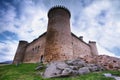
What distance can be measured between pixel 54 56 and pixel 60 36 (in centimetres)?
456

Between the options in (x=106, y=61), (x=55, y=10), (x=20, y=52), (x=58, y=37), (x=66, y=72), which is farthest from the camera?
(x=20, y=52)

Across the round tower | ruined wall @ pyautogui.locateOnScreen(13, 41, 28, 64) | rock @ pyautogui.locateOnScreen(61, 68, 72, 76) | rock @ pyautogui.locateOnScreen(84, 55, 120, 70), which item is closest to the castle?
the round tower

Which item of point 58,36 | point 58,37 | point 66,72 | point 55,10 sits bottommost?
point 66,72

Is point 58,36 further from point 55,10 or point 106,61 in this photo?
point 106,61

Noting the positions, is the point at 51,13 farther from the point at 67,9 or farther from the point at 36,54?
the point at 36,54

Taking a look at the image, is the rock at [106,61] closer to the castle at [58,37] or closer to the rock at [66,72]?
the rock at [66,72]

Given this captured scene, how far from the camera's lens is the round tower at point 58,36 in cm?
2247

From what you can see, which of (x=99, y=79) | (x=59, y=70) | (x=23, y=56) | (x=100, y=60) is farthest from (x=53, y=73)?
(x=23, y=56)

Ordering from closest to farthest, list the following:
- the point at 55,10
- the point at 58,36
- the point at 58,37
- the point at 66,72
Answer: the point at 66,72, the point at 58,37, the point at 58,36, the point at 55,10

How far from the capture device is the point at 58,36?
23812mm

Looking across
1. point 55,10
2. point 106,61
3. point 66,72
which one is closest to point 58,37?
point 55,10

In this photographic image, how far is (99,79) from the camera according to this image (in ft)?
30.5

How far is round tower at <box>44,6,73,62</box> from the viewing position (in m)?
22.5

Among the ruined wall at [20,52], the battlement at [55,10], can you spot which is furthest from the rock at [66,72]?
the ruined wall at [20,52]
